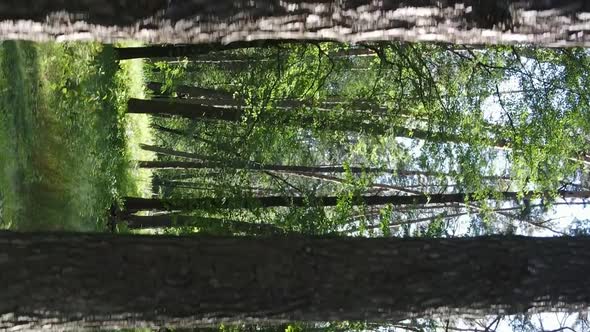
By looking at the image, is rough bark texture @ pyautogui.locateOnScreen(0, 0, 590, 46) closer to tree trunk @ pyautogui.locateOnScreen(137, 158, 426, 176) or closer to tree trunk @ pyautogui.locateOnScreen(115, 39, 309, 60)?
tree trunk @ pyautogui.locateOnScreen(115, 39, 309, 60)

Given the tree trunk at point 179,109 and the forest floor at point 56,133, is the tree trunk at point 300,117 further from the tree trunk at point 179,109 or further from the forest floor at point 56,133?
the forest floor at point 56,133

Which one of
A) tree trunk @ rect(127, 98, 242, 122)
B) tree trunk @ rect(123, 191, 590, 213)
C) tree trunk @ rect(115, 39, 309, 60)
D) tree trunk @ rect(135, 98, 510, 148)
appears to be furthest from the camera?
tree trunk @ rect(127, 98, 242, 122)

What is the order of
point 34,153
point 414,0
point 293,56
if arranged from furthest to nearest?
point 293,56
point 34,153
point 414,0

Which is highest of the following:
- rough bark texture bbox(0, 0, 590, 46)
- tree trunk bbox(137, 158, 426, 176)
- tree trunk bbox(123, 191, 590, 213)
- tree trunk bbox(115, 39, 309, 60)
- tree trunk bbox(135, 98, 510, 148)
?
tree trunk bbox(115, 39, 309, 60)

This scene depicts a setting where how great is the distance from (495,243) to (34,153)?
608cm

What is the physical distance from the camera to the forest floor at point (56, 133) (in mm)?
7500

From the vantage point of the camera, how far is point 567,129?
420 inches

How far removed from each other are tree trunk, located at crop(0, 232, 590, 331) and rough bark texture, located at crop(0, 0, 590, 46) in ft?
5.97

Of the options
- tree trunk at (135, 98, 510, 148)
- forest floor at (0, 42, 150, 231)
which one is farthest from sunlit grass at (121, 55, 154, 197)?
forest floor at (0, 42, 150, 231)

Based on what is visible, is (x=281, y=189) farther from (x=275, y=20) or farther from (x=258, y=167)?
(x=275, y=20)

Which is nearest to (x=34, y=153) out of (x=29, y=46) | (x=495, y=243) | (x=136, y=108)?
(x=29, y=46)

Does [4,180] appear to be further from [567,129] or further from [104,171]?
[567,129]

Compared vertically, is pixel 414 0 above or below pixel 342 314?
above

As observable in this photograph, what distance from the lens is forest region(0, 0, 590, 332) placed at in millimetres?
3900
